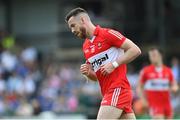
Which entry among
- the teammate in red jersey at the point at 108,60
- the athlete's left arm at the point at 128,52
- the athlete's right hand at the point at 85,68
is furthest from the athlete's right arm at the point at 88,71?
the athlete's left arm at the point at 128,52

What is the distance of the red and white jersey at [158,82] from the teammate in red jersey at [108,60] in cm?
465

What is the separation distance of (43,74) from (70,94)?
2743 mm

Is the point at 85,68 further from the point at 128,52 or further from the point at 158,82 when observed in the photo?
the point at 158,82

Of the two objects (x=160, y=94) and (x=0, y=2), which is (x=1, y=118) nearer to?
(x=160, y=94)

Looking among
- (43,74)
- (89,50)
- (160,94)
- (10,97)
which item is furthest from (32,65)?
(89,50)

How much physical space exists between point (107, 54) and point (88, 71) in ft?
1.45

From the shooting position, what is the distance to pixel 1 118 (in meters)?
19.6

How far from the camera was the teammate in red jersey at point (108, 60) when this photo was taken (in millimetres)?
9305

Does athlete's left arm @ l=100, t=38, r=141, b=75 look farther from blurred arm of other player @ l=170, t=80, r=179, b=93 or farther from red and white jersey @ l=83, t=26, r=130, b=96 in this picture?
blurred arm of other player @ l=170, t=80, r=179, b=93

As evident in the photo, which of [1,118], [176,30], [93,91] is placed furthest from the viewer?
[176,30]

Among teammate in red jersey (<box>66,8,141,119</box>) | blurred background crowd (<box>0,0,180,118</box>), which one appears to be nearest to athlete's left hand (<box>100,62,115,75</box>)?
teammate in red jersey (<box>66,8,141,119</box>)

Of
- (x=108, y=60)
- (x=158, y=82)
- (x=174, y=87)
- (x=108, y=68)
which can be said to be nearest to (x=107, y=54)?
(x=108, y=60)

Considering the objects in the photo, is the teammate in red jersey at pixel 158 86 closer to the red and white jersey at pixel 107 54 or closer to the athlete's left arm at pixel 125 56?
the red and white jersey at pixel 107 54

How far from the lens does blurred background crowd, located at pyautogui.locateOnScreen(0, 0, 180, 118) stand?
21.0 meters
